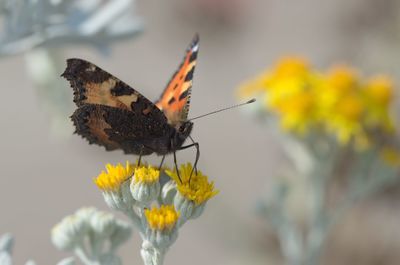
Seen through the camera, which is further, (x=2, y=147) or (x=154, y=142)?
(x=2, y=147)

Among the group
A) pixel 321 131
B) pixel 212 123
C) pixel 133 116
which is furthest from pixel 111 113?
pixel 212 123

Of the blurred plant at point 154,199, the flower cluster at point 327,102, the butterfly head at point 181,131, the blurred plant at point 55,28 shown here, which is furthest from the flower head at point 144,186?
the flower cluster at point 327,102

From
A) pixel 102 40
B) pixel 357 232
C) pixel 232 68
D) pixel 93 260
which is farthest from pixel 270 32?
pixel 93 260

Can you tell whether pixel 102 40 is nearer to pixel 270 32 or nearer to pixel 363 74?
pixel 363 74

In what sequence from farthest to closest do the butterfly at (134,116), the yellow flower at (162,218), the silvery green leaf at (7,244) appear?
the butterfly at (134,116)
the silvery green leaf at (7,244)
the yellow flower at (162,218)

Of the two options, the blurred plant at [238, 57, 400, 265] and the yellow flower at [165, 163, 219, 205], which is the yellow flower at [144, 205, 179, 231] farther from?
the blurred plant at [238, 57, 400, 265]

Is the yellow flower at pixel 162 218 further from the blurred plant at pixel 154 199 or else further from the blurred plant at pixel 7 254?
the blurred plant at pixel 7 254

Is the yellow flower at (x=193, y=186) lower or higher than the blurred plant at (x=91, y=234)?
lower

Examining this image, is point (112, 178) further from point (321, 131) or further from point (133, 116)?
point (321, 131)
